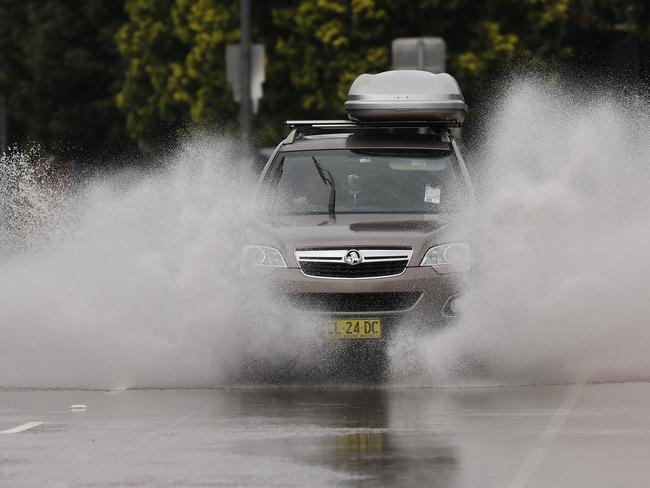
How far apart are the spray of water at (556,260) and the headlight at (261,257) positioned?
1.00 metres

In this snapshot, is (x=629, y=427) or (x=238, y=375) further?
(x=238, y=375)

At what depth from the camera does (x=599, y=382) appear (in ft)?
→ 47.3

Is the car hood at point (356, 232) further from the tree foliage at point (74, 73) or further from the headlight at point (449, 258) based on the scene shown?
the tree foliage at point (74, 73)

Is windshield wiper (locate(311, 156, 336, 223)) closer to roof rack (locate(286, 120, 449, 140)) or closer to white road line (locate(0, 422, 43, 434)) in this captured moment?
roof rack (locate(286, 120, 449, 140))

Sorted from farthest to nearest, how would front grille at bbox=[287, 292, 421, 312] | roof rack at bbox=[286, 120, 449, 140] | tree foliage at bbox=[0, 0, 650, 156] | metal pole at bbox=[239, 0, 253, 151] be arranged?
1. tree foliage at bbox=[0, 0, 650, 156]
2. metal pole at bbox=[239, 0, 253, 151]
3. roof rack at bbox=[286, 120, 449, 140]
4. front grille at bbox=[287, 292, 421, 312]

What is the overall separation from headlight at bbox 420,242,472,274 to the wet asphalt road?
3.20 ft

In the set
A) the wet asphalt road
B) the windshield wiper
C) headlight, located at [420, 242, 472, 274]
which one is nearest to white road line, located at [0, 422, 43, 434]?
the wet asphalt road

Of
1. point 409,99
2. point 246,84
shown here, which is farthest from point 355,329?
point 246,84

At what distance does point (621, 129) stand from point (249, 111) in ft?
69.7

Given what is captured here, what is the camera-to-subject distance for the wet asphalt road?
32.3 feet

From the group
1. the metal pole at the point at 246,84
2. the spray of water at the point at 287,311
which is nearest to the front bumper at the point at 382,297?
the spray of water at the point at 287,311

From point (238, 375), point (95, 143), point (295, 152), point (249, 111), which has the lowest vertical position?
point (95, 143)

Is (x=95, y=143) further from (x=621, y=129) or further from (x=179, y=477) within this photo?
(x=179, y=477)

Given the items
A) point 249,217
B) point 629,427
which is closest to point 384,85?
point 249,217
